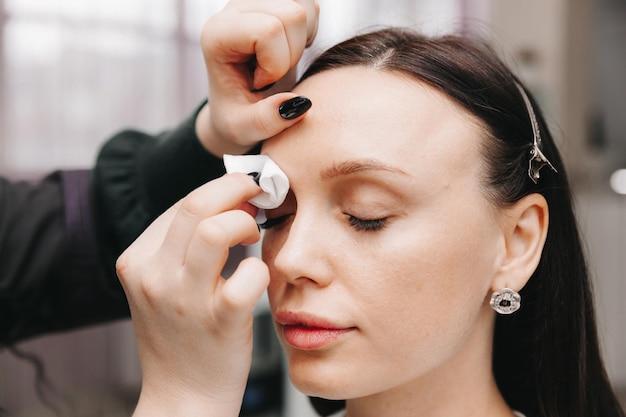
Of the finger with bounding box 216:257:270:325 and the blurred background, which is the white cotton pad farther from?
the blurred background

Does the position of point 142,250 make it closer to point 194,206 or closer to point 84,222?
point 194,206

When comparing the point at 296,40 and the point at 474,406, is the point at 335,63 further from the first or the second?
the point at 474,406

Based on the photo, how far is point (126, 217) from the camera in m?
1.23

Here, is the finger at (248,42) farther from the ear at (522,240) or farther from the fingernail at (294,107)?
the ear at (522,240)

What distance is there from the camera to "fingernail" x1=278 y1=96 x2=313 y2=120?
2.99 ft

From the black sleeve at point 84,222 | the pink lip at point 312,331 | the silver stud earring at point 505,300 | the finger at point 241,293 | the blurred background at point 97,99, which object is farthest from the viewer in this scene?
the blurred background at point 97,99

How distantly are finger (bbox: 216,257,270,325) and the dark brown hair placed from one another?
1.24 feet

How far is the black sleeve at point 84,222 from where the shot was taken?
3.90 ft

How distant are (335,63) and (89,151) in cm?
105

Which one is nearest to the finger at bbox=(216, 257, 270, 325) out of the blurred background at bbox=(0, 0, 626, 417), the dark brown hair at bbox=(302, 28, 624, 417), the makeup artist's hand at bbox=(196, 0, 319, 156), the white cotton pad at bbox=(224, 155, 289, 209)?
the white cotton pad at bbox=(224, 155, 289, 209)

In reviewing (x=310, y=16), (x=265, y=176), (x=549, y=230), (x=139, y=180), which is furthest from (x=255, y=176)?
(x=549, y=230)

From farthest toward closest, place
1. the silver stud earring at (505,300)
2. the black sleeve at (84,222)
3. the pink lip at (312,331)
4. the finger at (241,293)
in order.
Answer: the black sleeve at (84,222) < the silver stud earring at (505,300) < the pink lip at (312,331) < the finger at (241,293)

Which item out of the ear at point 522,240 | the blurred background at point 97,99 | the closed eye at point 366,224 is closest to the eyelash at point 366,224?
the closed eye at point 366,224

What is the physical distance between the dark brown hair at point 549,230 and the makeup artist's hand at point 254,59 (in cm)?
11
